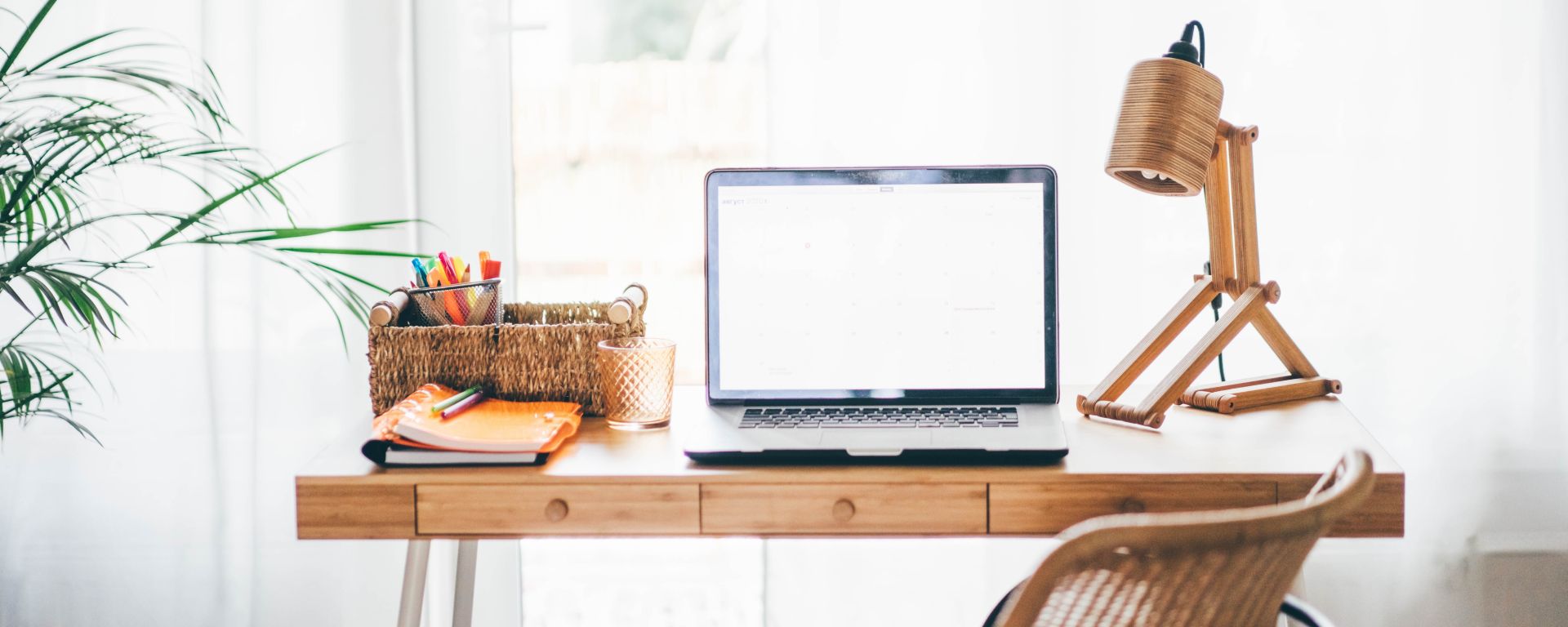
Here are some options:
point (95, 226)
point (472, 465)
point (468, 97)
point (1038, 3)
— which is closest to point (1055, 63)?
point (1038, 3)

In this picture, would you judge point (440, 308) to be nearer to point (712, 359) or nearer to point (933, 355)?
point (712, 359)

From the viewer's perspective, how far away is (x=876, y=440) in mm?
1021

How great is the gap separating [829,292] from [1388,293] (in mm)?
969

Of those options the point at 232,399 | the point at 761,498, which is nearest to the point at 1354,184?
the point at 761,498

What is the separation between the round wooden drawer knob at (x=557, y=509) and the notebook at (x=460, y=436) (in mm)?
46

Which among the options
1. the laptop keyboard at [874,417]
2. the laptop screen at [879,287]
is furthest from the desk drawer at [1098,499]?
the laptop screen at [879,287]

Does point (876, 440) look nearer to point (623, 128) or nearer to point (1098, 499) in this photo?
point (1098, 499)

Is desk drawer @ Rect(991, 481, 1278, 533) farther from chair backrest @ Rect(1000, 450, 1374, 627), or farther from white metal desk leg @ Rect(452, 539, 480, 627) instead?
white metal desk leg @ Rect(452, 539, 480, 627)

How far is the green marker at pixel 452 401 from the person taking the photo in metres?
1.07

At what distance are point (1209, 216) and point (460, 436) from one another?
2.93ft

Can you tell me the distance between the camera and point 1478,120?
156 cm

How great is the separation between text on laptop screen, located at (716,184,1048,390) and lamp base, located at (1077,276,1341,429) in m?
0.10

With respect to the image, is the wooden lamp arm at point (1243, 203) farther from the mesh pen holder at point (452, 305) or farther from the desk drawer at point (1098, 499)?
the mesh pen holder at point (452, 305)

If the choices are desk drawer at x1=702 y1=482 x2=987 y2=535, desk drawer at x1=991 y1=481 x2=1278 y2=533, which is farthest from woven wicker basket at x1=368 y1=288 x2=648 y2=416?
desk drawer at x1=991 y1=481 x2=1278 y2=533
